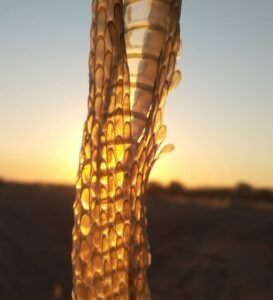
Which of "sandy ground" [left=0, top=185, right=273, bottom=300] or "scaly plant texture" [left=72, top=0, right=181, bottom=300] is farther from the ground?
"scaly plant texture" [left=72, top=0, right=181, bottom=300]

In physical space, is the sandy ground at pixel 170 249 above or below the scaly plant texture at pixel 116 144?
below

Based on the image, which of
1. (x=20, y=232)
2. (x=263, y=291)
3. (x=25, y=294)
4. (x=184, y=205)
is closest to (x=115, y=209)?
(x=25, y=294)

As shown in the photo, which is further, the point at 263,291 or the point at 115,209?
the point at 263,291

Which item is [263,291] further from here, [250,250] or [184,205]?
[184,205]

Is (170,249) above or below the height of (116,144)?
below

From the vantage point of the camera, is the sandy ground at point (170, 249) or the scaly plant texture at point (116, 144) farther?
the sandy ground at point (170, 249)
